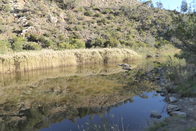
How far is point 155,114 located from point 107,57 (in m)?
13.4

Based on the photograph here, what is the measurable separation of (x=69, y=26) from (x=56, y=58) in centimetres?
2105

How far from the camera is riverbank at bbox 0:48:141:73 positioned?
11.8 metres

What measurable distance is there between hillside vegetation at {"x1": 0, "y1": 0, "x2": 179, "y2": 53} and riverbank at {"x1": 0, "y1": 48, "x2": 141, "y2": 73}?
5096mm

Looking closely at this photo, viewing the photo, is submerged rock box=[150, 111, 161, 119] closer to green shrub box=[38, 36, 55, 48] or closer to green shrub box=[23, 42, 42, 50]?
green shrub box=[23, 42, 42, 50]

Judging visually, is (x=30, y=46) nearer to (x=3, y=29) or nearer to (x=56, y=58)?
(x=3, y=29)

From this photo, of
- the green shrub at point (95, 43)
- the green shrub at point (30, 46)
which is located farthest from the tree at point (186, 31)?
the green shrub at point (95, 43)

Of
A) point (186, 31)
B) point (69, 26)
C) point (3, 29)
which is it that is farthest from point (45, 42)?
point (186, 31)

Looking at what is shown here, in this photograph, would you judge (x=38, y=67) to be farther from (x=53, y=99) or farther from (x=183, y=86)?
(x=183, y=86)

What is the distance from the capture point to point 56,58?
1421 cm

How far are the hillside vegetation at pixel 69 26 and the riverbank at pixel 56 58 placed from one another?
16.7 feet

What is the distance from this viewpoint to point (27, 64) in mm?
12398

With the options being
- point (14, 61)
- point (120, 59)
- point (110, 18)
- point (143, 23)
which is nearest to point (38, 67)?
point (14, 61)

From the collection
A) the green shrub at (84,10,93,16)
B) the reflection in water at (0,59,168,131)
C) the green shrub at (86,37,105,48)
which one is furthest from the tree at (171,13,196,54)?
the green shrub at (84,10,93,16)

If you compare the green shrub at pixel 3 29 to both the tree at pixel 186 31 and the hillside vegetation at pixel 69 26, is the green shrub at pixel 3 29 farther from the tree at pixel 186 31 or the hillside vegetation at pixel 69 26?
the tree at pixel 186 31
